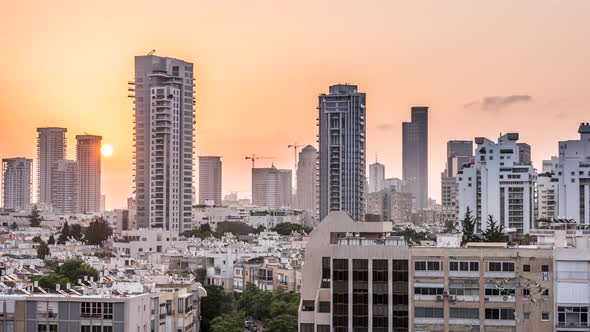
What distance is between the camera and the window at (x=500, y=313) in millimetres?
35812

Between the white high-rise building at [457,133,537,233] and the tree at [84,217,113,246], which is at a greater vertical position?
the white high-rise building at [457,133,537,233]

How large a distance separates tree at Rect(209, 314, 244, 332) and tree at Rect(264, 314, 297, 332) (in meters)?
1.43

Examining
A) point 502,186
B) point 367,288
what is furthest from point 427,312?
point 502,186

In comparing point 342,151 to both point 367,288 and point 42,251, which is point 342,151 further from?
point 367,288

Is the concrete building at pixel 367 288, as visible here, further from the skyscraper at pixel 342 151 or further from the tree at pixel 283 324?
the skyscraper at pixel 342 151

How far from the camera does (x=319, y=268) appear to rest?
37.8 m

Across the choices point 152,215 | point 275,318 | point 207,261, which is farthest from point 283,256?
point 152,215

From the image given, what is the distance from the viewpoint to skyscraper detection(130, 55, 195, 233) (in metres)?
137

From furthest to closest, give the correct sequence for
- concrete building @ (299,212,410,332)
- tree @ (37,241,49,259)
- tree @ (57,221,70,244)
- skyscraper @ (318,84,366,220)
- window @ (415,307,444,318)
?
skyscraper @ (318,84,366,220) → tree @ (57,221,70,244) → tree @ (37,241,49,259) → window @ (415,307,444,318) → concrete building @ (299,212,410,332)

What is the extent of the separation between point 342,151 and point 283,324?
105158 millimetres

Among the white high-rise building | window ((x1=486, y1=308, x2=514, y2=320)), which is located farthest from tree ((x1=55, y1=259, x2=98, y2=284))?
the white high-rise building

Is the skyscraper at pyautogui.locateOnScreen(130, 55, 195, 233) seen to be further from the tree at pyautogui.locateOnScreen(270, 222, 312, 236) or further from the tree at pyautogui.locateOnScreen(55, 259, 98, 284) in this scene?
the tree at pyautogui.locateOnScreen(55, 259, 98, 284)

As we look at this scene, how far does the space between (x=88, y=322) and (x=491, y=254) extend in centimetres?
1484

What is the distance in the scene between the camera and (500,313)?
118ft
